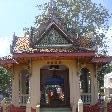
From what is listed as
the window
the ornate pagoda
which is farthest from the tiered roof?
the window

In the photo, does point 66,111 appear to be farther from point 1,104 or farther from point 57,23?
point 57,23

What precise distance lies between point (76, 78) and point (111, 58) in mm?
2214

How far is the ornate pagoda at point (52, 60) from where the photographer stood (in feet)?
56.2

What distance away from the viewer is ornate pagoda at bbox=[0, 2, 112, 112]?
56.2 feet

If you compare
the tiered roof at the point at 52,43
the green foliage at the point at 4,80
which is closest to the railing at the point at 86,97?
the tiered roof at the point at 52,43

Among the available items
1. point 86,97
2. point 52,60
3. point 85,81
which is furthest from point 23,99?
point 85,81

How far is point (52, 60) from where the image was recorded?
18.3 m

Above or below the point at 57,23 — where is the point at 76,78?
below

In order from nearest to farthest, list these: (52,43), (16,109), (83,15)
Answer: (16,109), (52,43), (83,15)

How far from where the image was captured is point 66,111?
17.4 meters

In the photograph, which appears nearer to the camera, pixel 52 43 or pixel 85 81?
pixel 52 43

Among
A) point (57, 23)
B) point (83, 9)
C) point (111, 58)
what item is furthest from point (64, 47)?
point (83, 9)

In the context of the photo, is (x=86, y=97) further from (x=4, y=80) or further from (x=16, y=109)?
(x=4, y=80)

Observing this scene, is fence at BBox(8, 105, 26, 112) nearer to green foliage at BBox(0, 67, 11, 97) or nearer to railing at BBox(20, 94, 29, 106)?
railing at BBox(20, 94, 29, 106)
